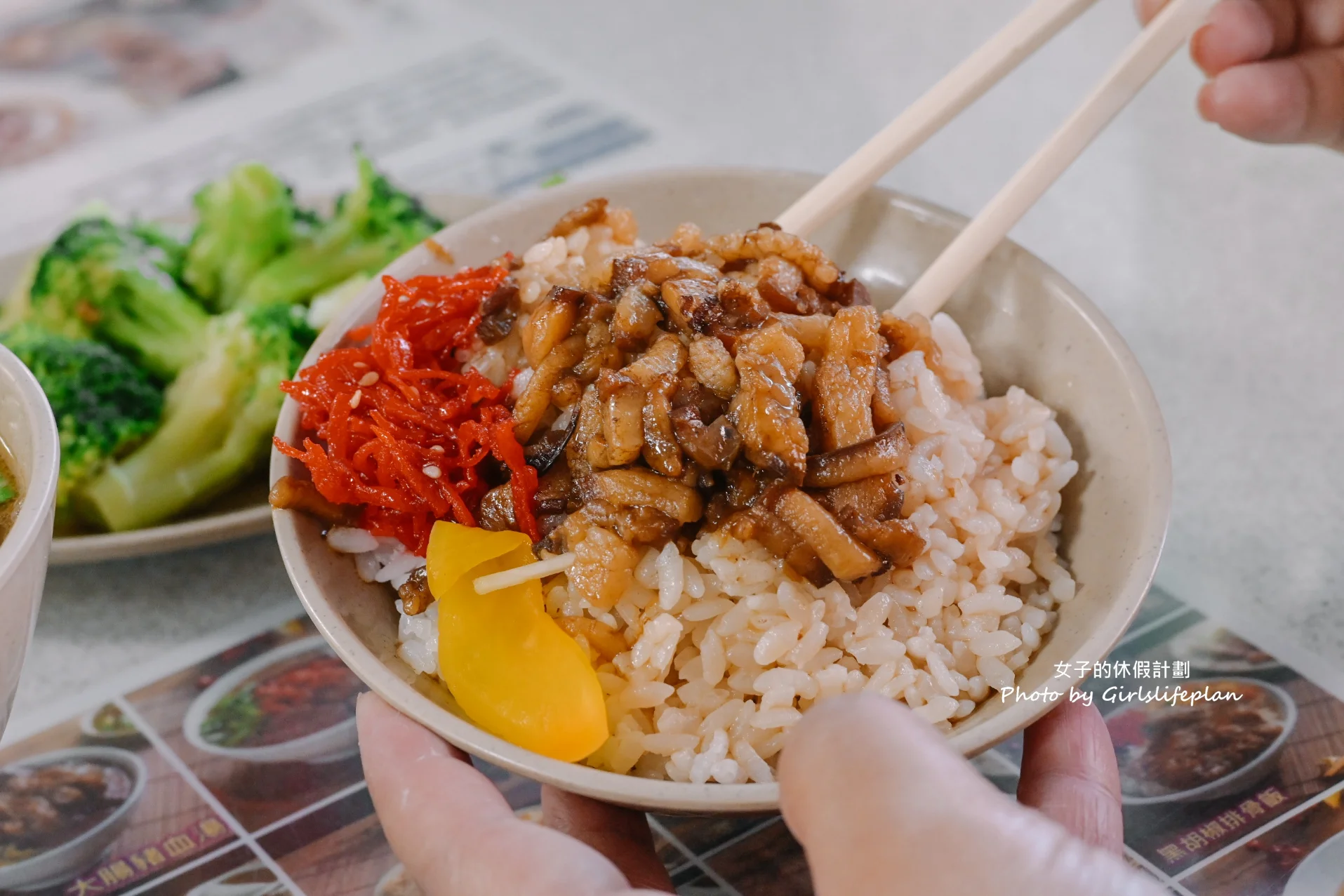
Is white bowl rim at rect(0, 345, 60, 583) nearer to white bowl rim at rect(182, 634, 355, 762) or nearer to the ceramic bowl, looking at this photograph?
the ceramic bowl

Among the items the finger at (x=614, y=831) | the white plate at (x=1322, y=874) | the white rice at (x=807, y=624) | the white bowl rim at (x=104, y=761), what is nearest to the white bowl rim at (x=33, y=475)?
the white rice at (x=807, y=624)

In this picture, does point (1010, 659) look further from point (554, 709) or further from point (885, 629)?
point (554, 709)

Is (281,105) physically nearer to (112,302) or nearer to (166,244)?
(166,244)

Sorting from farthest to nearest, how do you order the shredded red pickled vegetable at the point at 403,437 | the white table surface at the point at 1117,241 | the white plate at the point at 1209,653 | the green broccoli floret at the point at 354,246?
the green broccoli floret at the point at 354,246
the white table surface at the point at 1117,241
the white plate at the point at 1209,653
the shredded red pickled vegetable at the point at 403,437

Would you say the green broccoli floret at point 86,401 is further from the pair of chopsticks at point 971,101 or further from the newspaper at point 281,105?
the pair of chopsticks at point 971,101

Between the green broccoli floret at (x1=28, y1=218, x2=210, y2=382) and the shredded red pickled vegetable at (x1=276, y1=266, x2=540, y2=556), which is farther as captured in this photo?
the green broccoli floret at (x1=28, y1=218, x2=210, y2=382)

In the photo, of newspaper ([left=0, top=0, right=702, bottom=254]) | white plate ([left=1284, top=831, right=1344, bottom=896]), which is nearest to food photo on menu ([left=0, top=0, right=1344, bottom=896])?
white plate ([left=1284, top=831, right=1344, bottom=896])

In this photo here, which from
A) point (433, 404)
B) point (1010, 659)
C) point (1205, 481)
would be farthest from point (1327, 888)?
point (433, 404)
